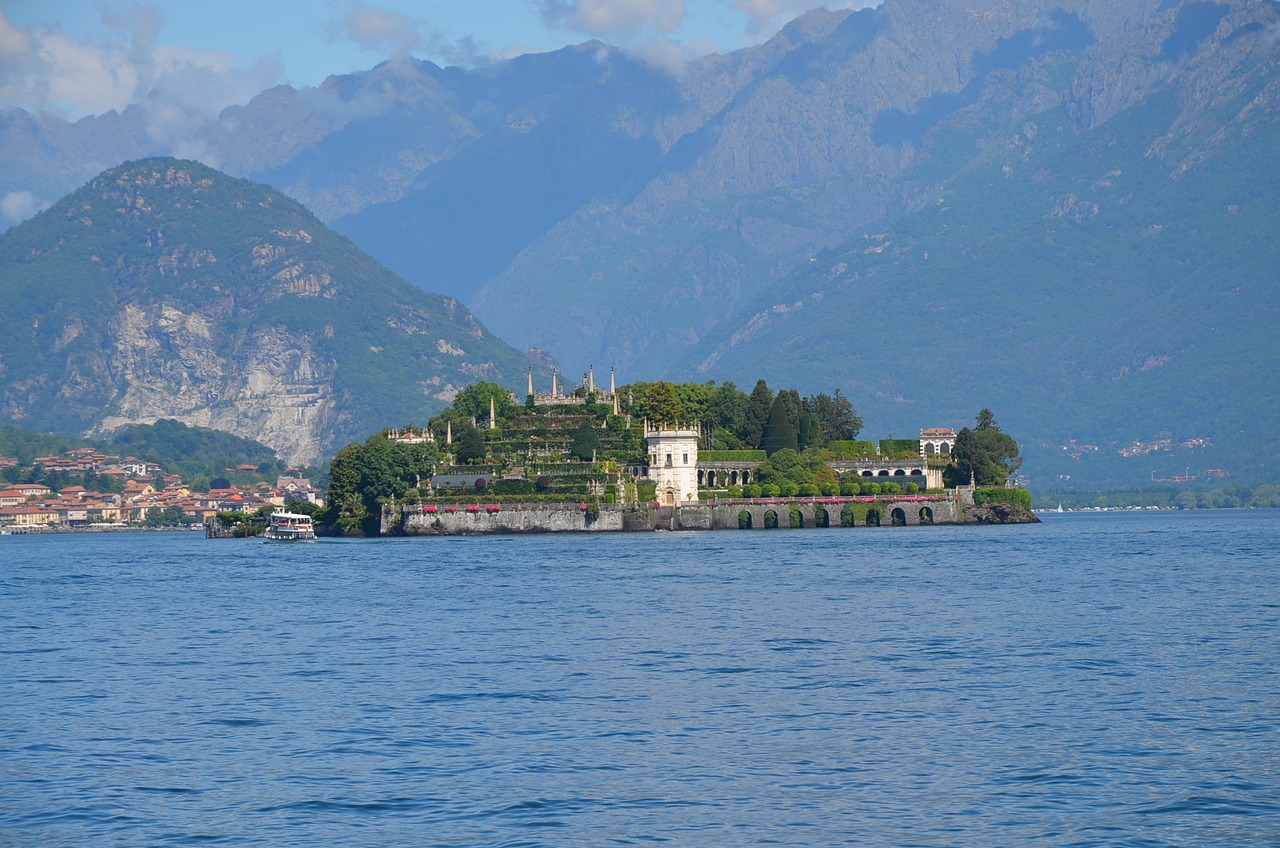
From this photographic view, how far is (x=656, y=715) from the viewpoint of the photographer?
186ft

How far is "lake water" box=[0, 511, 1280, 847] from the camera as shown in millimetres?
44375

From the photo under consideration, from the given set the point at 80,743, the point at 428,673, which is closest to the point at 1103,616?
the point at 428,673

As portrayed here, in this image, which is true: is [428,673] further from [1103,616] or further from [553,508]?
[553,508]

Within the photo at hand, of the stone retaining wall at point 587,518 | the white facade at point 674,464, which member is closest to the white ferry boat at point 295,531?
the stone retaining wall at point 587,518

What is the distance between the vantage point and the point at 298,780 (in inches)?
1928

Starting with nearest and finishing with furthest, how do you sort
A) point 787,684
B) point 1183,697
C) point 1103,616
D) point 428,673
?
point 1183,697 → point 787,684 → point 428,673 → point 1103,616

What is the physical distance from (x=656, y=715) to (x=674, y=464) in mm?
139310

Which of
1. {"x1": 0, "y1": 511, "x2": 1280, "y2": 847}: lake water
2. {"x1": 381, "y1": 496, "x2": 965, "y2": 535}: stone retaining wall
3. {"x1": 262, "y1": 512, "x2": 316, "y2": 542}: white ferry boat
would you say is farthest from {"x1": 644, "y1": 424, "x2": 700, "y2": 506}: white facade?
{"x1": 0, "y1": 511, "x2": 1280, "y2": 847}: lake water

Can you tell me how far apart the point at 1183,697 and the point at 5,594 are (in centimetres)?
7636

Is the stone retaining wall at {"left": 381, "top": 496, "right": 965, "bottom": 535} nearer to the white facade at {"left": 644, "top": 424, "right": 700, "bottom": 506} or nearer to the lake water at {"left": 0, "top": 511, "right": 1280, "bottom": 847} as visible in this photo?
the white facade at {"left": 644, "top": 424, "right": 700, "bottom": 506}

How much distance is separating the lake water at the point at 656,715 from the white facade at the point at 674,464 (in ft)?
294

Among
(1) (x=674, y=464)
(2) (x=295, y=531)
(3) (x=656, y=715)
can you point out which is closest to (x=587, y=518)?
(1) (x=674, y=464)

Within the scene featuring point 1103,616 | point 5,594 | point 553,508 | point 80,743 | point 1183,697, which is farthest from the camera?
point 553,508

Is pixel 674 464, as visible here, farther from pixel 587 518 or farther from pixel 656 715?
pixel 656 715
